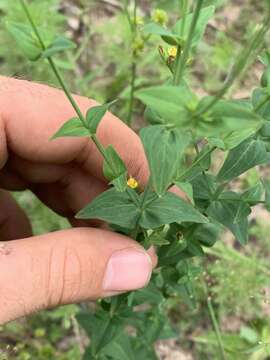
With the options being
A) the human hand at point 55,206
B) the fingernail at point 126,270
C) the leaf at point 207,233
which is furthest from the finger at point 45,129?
the fingernail at point 126,270

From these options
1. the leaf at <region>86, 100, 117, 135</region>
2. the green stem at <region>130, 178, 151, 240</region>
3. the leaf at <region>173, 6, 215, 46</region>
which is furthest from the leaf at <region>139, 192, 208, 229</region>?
the leaf at <region>173, 6, 215, 46</region>

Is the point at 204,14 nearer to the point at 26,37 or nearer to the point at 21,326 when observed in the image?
the point at 26,37

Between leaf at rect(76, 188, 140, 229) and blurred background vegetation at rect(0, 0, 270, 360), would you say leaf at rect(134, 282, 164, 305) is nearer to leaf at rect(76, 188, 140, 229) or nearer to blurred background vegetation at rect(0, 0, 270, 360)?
blurred background vegetation at rect(0, 0, 270, 360)

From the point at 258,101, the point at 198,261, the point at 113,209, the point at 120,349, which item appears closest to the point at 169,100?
the point at 258,101

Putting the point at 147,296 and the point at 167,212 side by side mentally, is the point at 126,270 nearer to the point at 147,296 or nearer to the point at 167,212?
the point at 167,212

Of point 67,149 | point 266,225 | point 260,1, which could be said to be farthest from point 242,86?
point 67,149

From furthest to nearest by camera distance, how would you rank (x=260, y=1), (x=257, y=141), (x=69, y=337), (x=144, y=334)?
(x=260, y=1) → (x=69, y=337) → (x=144, y=334) → (x=257, y=141)
